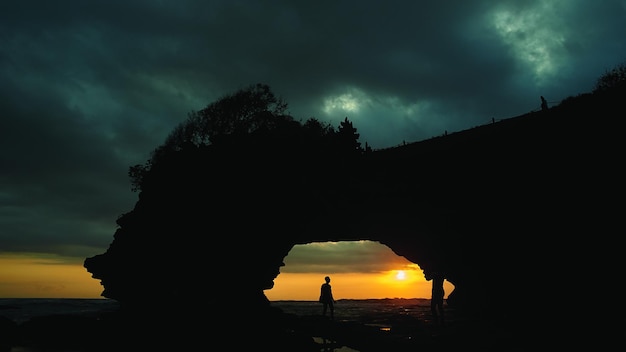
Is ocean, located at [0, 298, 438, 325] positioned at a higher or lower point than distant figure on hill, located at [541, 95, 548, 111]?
lower

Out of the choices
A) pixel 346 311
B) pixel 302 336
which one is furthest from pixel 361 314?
pixel 302 336

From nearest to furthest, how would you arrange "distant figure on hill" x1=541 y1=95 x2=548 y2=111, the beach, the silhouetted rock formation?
the beach < the silhouetted rock formation < "distant figure on hill" x1=541 y1=95 x2=548 y2=111

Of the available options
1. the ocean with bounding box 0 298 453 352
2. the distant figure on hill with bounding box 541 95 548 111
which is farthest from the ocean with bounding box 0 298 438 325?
the distant figure on hill with bounding box 541 95 548 111

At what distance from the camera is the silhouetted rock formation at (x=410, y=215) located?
57.1ft

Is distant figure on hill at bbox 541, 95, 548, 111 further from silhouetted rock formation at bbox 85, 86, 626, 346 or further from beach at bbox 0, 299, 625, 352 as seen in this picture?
beach at bbox 0, 299, 625, 352

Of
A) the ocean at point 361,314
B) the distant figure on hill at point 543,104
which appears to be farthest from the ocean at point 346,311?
the distant figure on hill at point 543,104

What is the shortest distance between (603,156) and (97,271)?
3388 centimetres

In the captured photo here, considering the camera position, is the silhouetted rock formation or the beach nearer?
the beach

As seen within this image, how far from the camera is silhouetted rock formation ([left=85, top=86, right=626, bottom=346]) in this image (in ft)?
57.1

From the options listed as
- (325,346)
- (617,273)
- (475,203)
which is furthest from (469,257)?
(325,346)

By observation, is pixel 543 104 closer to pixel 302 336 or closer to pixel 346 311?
pixel 302 336

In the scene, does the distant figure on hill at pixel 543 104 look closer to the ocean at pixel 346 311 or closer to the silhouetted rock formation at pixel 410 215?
the silhouetted rock formation at pixel 410 215

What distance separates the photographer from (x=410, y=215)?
2778cm

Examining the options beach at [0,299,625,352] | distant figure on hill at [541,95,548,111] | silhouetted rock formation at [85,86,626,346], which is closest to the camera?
beach at [0,299,625,352]
